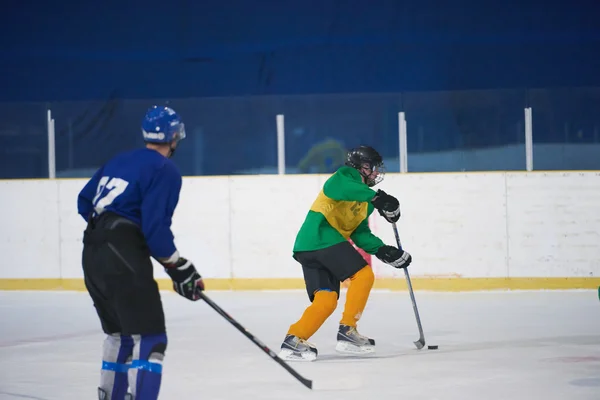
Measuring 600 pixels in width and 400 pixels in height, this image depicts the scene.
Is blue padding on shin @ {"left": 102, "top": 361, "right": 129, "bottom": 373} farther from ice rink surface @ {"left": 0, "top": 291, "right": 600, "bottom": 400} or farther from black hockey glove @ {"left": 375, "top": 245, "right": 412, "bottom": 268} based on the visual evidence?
black hockey glove @ {"left": 375, "top": 245, "right": 412, "bottom": 268}

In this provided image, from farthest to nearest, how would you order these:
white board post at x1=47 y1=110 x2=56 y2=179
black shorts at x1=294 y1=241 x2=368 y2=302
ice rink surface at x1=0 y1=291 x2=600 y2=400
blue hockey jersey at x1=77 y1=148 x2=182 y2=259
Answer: white board post at x1=47 y1=110 x2=56 y2=179, black shorts at x1=294 y1=241 x2=368 y2=302, ice rink surface at x1=0 y1=291 x2=600 y2=400, blue hockey jersey at x1=77 y1=148 x2=182 y2=259

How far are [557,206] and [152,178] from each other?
228 inches

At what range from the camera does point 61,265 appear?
9.22m

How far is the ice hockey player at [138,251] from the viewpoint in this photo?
11.1 ft

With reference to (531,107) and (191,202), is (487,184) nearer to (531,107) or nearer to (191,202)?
(531,107)

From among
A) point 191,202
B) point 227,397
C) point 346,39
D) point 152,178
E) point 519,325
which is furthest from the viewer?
point 346,39

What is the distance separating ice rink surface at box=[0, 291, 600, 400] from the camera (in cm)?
451

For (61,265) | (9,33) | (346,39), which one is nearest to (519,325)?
(61,265)

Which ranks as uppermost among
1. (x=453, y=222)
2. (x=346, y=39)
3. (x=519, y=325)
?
(x=346, y=39)

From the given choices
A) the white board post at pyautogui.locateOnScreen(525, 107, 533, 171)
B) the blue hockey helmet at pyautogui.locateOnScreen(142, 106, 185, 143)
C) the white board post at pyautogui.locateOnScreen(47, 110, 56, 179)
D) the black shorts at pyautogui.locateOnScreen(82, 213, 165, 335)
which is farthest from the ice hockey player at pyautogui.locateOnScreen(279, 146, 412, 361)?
the white board post at pyautogui.locateOnScreen(47, 110, 56, 179)

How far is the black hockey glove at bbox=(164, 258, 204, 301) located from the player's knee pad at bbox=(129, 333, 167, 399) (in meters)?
0.18

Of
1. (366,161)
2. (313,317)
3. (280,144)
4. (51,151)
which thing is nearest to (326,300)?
(313,317)

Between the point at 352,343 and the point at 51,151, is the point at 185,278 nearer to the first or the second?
the point at 352,343

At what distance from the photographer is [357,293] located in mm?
5590
